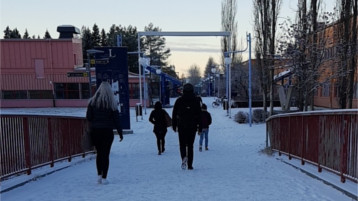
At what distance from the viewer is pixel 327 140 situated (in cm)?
478

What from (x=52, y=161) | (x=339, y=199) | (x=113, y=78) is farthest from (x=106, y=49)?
(x=339, y=199)

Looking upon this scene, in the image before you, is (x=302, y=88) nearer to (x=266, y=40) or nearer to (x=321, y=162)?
(x=266, y=40)

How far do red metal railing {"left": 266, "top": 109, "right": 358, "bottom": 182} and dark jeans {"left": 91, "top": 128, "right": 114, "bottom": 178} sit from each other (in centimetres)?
358

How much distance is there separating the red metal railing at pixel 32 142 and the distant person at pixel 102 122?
132 cm

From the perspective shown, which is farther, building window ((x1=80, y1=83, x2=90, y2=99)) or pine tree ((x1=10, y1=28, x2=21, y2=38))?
pine tree ((x1=10, y1=28, x2=21, y2=38))

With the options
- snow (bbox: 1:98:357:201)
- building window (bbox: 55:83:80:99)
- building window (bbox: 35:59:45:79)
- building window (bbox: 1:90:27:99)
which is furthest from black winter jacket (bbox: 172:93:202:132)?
building window (bbox: 1:90:27:99)

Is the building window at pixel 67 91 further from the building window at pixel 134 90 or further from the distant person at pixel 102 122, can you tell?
the distant person at pixel 102 122

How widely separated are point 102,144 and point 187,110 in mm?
1856

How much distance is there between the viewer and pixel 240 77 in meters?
36.5

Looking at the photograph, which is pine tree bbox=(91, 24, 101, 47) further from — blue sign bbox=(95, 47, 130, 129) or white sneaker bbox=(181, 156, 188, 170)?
white sneaker bbox=(181, 156, 188, 170)

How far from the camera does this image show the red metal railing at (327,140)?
408 centimetres

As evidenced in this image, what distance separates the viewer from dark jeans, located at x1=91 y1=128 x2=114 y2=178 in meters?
4.84

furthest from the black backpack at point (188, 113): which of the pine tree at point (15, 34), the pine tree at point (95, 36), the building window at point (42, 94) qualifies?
the pine tree at point (15, 34)

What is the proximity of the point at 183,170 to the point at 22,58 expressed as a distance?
112ft
